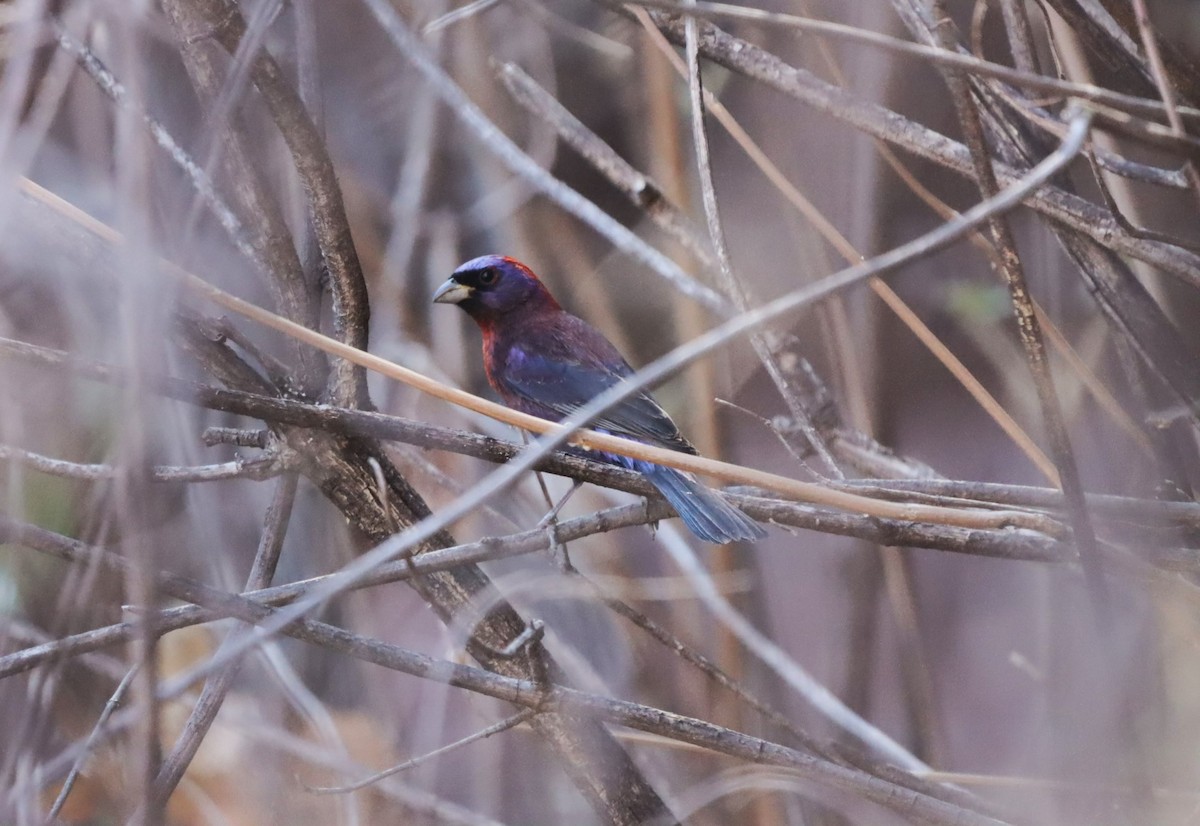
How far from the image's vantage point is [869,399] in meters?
3.00

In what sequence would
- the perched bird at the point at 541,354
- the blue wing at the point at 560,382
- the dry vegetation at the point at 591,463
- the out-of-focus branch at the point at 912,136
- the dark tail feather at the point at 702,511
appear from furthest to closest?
1. the blue wing at the point at 560,382
2. the perched bird at the point at 541,354
3. the dark tail feather at the point at 702,511
4. the out-of-focus branch at the point at 912,136
5. the dry vegetation at the point at 591,463

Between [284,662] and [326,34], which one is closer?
[284,662]

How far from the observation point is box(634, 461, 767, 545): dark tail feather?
2395mm

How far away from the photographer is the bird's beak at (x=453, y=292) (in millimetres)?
3402

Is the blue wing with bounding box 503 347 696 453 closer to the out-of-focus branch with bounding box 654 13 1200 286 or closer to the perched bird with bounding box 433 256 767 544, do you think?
the perched bird with bounding box 433 256 767 544

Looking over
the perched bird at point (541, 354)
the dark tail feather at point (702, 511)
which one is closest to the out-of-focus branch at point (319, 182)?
the dark tail feather at point (702, 511)

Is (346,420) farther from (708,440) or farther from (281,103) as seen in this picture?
(708,440)

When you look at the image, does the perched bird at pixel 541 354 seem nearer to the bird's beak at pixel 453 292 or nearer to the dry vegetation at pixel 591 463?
the bird's beak at pixel 453 292

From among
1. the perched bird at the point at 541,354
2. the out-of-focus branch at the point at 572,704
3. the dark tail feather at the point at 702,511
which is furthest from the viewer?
the perched bird at the point at 541,354

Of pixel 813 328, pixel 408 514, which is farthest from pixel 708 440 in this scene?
pixel 408 514

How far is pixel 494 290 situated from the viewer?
3580 millimetres

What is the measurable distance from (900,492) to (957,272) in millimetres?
2226

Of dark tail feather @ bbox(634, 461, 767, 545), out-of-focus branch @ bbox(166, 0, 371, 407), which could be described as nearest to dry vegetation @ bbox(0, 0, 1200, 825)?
out-of-focus branch @ bbox(166, 0, 371, 407)

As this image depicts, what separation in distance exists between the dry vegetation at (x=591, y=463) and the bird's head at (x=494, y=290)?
0.16m
